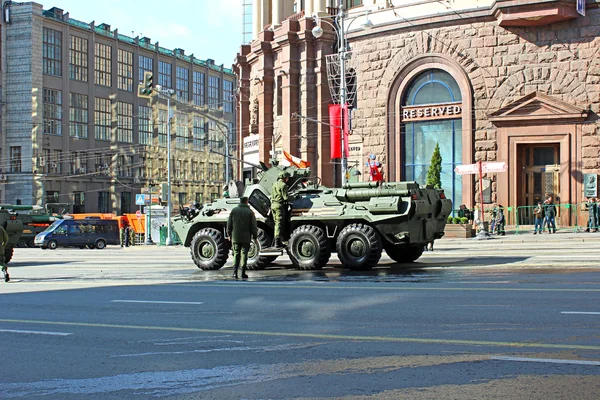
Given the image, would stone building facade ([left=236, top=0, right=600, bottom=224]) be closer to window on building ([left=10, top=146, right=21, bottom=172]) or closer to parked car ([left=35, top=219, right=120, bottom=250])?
parked car ([left=35, top=219, right=120, bottom=250])

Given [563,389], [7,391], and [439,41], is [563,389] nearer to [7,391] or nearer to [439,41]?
[7,391]

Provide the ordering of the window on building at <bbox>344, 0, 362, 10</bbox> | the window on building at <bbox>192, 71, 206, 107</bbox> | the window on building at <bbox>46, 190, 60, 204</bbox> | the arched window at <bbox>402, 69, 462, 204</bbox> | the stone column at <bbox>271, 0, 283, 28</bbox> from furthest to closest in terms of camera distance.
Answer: the window on building at <bbox>192, 71, 206, 107</bbox> < the window on building at <bbox>46, 190, 60, 204</bbox> < the stone column at <bbox>271, 0, 283, 28</bbox> < the window on building at <bbox>344, 0, 362, 10</bbox> < the arched window at <bbox>402, 69, 462, 204</bbox>

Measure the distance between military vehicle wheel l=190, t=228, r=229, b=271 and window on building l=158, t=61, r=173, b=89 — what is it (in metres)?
79.3

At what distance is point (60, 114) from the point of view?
83438mm

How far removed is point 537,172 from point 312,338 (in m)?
29.7

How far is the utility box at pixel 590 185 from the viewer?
34031mm

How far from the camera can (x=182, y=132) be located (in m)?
100

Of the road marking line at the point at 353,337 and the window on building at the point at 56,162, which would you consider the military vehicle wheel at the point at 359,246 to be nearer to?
the road marking line at the point at 353,337

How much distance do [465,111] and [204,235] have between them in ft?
67.9

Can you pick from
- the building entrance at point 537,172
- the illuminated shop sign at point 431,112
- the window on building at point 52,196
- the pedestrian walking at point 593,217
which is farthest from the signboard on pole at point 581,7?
the window on building at point 52,196

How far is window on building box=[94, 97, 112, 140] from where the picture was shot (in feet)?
291

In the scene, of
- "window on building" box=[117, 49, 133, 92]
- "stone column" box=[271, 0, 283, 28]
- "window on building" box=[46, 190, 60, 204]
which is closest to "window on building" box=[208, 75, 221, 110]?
"window on building" box=[117, 49, 133, 92]

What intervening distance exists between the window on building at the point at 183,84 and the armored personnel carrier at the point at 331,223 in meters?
81.1

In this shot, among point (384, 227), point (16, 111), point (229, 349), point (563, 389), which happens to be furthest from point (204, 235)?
point (16, 111)
